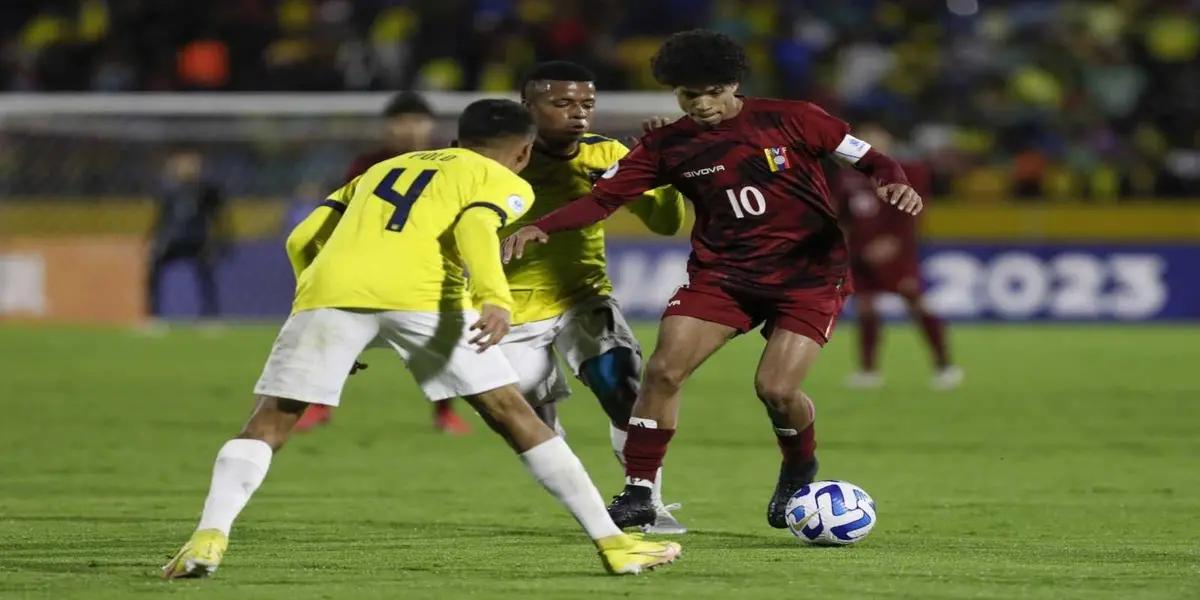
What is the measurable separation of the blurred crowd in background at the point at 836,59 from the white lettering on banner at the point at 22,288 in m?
3.33

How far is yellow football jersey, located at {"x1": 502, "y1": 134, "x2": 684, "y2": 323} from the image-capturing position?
26.2 feet

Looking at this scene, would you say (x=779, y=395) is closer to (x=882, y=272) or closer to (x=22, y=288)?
(x=882, y=272)

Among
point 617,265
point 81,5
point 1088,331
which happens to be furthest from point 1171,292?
point 81,5

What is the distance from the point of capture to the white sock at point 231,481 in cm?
605

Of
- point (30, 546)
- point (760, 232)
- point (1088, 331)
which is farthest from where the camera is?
point (1088, 331)

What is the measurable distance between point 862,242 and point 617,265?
22.5ft

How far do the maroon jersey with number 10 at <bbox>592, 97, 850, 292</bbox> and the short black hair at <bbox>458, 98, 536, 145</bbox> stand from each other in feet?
3.03

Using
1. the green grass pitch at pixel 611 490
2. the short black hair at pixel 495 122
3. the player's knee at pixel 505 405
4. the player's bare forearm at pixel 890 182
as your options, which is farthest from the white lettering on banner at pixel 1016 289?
the player's knee at pixel 505 405

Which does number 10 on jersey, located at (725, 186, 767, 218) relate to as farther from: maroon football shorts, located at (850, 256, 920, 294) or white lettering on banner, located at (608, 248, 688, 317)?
white lettering on banner, located at (608, 248, 688, 317)

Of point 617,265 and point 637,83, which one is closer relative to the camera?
point 617,265

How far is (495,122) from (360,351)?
0.93 metres

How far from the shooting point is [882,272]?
50.9 ft

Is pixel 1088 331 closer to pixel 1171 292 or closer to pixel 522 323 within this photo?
pixel 1171 292

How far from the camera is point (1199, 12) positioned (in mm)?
24906
